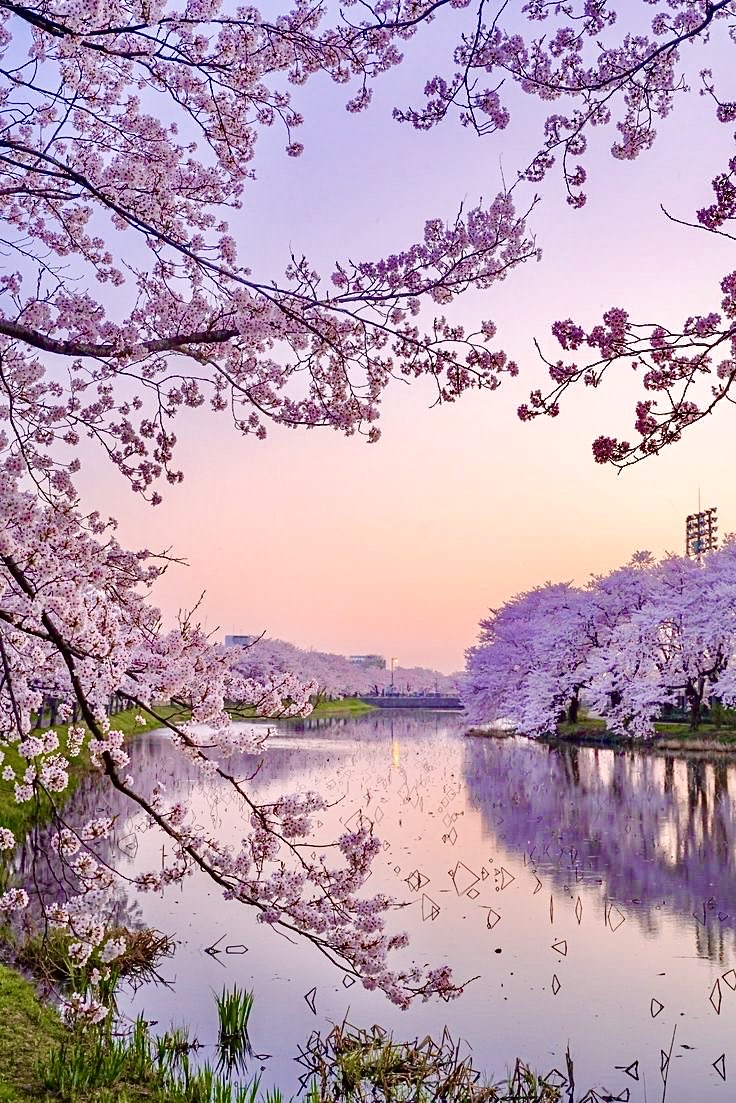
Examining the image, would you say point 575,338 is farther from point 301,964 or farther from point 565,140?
point 301,964

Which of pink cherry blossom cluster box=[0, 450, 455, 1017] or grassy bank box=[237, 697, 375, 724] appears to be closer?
pink cherry blossom cluster box=[0, 450, 455, 1017]

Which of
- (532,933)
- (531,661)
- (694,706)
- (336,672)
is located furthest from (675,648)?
(336,672)

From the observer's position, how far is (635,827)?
23344mm

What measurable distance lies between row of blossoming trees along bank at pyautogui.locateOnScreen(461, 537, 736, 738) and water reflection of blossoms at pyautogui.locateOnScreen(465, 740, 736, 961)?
313 inches

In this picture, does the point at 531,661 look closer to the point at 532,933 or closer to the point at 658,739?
the point at 658,739

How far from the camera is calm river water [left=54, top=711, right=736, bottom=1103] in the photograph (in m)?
10.6

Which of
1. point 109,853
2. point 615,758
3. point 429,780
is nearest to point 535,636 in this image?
point 615,758

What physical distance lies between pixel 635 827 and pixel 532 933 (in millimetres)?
9336

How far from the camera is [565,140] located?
6984 mm

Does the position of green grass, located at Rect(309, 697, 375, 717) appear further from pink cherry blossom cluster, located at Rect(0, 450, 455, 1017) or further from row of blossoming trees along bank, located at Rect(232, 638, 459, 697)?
pink cherry blossom cluster, located at Rect(0, 450, 455, 1017)

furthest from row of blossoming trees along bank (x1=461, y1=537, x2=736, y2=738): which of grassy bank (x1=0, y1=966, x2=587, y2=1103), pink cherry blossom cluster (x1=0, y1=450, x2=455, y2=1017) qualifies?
pink cherry blossom cluster (x1=0, y1=450, x2=455, y2=1017)

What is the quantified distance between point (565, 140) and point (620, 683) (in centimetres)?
4324

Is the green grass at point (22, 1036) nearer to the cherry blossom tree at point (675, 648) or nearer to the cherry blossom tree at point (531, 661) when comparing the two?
the cherry blossom tree at point (675, 648)

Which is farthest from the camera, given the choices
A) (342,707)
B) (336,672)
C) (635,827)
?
(336,672)
